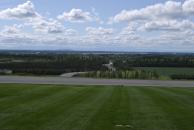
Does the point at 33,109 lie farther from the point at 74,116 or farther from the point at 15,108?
the point at 74,116

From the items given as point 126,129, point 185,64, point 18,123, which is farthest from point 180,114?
point 185,64

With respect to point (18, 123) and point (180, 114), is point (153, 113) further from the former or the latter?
point (18, 123)

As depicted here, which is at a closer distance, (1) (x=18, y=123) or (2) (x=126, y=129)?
(2) (x=126, y=129)

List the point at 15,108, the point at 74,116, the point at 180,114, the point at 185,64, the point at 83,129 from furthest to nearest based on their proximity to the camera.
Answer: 1. the point at 185,64
2. the point at 15,108
3. the point at 180,114
4. the point at 74,116
5. the point at 83,129

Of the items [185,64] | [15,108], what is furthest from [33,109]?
[185,64]

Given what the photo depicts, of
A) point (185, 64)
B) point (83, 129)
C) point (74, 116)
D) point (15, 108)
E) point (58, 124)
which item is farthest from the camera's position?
point (185, 64)

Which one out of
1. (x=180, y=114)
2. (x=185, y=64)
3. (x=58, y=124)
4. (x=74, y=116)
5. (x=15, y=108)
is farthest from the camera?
(x=185, y=64)

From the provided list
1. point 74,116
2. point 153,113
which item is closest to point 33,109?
point 74,116

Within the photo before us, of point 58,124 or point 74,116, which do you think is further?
point 74,116

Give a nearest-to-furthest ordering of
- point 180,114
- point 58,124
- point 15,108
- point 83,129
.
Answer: point 83,129 < point 58,124 < point 180,114 < point 15,108
